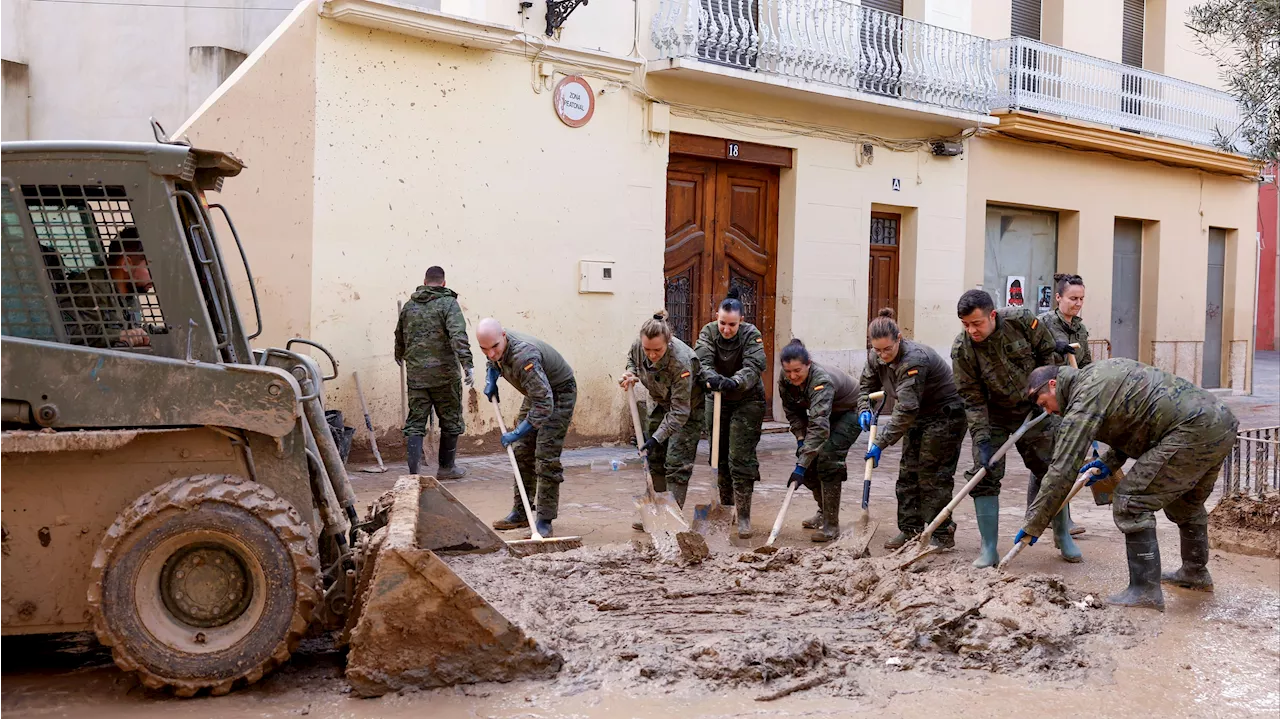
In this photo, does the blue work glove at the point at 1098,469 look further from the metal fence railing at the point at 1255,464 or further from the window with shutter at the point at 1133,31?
the window with shutter at the point at 1133,31

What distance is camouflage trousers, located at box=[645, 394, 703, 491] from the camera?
786 centimetres

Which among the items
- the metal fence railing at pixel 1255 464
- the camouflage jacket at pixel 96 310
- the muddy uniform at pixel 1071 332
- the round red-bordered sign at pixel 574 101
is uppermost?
the round red-bordered sign at pixel 574 101

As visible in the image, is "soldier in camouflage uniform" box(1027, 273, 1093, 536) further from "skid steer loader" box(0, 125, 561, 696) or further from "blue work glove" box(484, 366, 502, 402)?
"skid steer loader" box(0, 125, 561, 696)

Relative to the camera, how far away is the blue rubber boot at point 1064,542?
729 cm

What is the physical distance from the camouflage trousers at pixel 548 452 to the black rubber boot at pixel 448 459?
2.20m

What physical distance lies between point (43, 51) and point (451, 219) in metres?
5.72

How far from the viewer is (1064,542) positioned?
7.33m

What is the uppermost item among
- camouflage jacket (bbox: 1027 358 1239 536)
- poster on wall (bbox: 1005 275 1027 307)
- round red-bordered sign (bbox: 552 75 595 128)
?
round red-bordered sign (bbox: 552 75 595 128)

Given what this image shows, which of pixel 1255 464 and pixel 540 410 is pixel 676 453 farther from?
pixel 1255 464

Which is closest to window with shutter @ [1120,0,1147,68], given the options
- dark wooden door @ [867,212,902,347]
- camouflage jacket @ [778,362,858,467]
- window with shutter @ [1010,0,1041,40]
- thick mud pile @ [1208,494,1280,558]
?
window with shutter @ [1010,0,1041,40]

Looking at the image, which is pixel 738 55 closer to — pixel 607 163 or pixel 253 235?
pixel 607 163

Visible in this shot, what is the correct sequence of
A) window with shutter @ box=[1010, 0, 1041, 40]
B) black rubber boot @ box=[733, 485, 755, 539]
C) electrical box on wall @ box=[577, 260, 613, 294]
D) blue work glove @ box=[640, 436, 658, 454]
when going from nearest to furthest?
blue work glove @ box=[640, 436, 658, 454]
black rubber boot @ box=[733, 485, 755, 539]
electrical box on wall @ box=[577, 260, 613, 294]
window with shutter @ box=[1010, 0, 1041, 40]

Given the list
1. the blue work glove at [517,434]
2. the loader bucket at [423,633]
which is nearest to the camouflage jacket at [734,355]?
the blue work glove at [517,434]

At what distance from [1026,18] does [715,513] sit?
37.2 ft
